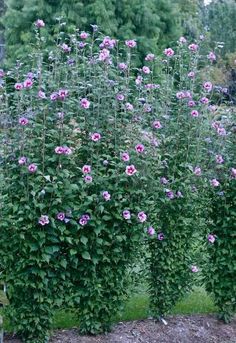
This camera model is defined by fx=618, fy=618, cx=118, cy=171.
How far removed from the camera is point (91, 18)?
14.5 meters

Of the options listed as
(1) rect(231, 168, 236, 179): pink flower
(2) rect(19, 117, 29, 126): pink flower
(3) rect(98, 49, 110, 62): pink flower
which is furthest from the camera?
(1) rect(231, 168, 236, 179): pink flower

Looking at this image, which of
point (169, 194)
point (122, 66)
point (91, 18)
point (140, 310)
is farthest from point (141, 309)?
point (91, 18)

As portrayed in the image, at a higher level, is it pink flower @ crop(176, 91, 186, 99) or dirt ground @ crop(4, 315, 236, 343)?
pink flower @ crop(176, 91, 186, 99)

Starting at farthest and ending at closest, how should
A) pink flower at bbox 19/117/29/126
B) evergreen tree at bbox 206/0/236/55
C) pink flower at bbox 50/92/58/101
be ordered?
evergreen tree at bbox 206/0/236/55 → pink flower at bbox 50/92/58/101 → pink flower at bbox 19/117/29/126

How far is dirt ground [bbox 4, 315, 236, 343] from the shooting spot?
4.64 m

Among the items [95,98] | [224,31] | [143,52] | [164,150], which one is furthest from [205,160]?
[224,31]

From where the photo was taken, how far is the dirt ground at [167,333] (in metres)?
4.64

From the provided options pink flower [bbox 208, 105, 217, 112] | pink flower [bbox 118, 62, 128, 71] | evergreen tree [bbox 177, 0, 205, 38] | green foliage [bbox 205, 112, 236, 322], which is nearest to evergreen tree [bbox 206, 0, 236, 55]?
Result: evergreen tree [bbox 177, 0, 205, 38]

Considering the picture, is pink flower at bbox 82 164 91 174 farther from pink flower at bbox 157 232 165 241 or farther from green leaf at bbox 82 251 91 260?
pink flower at bbox 157 232 165 241

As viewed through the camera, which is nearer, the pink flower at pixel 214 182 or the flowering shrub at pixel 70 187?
the flowering shrub at pixel 70 187

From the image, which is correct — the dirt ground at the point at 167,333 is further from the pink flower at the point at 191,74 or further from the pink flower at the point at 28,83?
the pink flower at the point at 191,74

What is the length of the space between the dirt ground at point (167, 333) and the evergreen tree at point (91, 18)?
9.79m

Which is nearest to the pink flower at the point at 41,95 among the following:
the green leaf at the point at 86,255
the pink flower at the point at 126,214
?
the pink flower at the point at 126,214

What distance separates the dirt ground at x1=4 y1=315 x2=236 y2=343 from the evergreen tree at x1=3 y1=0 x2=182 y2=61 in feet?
32.1
